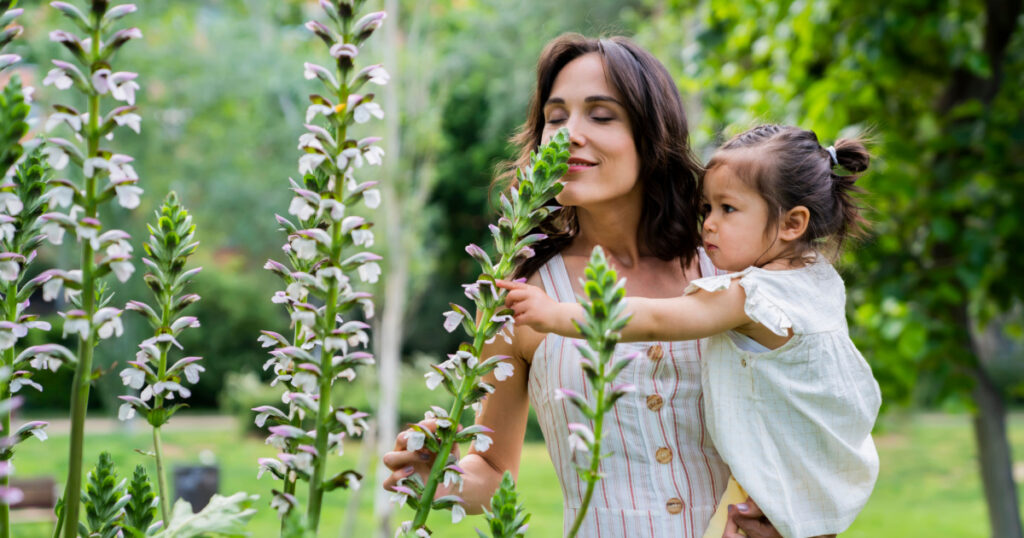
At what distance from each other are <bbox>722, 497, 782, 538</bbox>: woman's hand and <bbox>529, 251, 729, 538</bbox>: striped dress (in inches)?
9.7

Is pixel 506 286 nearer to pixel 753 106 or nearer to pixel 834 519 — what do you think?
pixel 834 519

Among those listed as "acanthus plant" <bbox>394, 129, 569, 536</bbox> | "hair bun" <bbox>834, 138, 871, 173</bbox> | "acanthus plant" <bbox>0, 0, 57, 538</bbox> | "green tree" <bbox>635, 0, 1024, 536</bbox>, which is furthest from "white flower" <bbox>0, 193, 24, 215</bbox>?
"green tree" <bbox>635, 0, 1024, 536</bbox>

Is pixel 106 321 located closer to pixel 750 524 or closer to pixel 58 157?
pixel 58 157

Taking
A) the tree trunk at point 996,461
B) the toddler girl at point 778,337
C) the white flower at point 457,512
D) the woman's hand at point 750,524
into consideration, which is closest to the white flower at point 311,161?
the white flower at point 457,512

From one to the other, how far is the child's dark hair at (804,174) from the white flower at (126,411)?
50.1 inches

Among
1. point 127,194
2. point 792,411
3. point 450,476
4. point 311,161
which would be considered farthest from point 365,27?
point 792,411

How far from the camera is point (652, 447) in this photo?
2.03 m

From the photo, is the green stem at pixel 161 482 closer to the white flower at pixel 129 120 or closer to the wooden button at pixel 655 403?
the white flower at pixel 129 120

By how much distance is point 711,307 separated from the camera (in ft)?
5.54

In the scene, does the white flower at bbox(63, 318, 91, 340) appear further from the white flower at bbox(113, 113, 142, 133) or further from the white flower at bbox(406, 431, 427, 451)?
the white flower at bbox(406, 431, 427, 451)

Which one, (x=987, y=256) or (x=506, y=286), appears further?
(x=987, y=256)

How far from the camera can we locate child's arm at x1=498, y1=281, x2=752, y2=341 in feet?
4.59

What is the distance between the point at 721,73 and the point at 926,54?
1.24 metres

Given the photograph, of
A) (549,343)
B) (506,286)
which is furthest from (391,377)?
(506,286)
